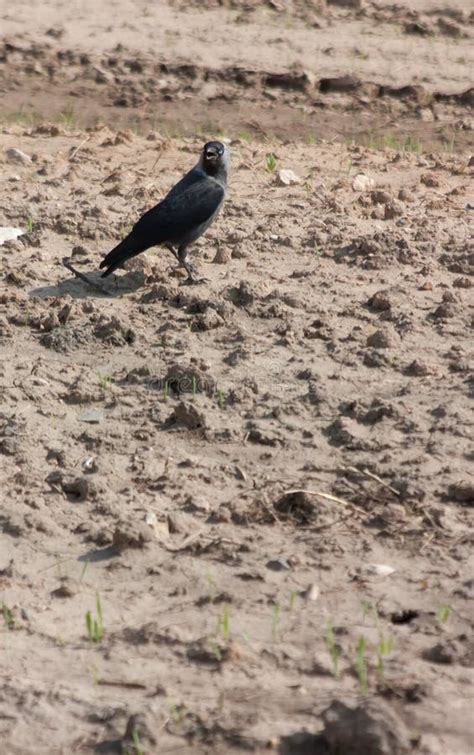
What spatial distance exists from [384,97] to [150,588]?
305 inches

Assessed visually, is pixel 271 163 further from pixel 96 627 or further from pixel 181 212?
pixel 96 627

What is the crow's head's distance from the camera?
738cm

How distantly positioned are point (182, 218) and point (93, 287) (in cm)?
59

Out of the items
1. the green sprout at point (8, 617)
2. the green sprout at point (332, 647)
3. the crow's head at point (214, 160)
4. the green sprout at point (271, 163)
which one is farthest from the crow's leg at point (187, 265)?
the green sprout at point (332, 647)

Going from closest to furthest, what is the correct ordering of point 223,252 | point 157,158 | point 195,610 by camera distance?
point 195,610
point 223,252
point 157,158

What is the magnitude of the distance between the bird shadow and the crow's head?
0.76 m

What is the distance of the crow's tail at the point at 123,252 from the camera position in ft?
22.5

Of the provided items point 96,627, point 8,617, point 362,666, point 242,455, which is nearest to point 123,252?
point 242,455

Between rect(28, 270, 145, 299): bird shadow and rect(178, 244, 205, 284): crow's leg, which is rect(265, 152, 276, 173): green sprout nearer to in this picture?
rect(178, 244, 205, 284): crow's leg

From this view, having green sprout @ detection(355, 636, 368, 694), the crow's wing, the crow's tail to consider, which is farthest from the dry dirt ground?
the crow's wing

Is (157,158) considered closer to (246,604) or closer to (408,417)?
(408,417)

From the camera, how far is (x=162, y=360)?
241 inches

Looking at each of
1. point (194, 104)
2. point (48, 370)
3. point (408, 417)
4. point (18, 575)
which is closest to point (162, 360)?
point (48, 370)

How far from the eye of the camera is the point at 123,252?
22.5ft
